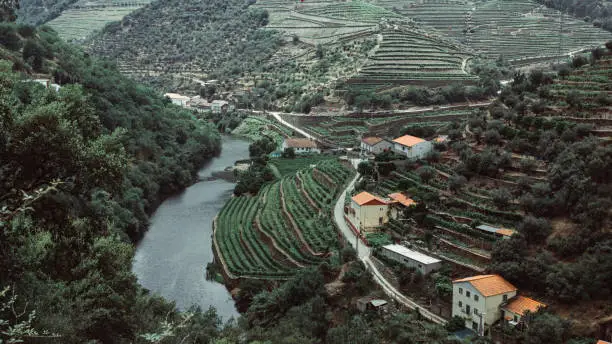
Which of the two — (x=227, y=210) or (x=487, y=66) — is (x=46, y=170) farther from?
(x=487, y=66)

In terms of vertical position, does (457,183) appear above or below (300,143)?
above

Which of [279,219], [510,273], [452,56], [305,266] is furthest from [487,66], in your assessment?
[510,273]

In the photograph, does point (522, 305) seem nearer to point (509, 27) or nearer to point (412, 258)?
point (412, 258)

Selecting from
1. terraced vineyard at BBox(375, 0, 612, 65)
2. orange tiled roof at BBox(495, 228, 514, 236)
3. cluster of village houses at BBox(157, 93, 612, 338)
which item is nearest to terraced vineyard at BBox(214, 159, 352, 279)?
cluster of village houses at BBox(157, 93, 612, 338)

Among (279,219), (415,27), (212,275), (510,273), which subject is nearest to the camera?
(510,273)

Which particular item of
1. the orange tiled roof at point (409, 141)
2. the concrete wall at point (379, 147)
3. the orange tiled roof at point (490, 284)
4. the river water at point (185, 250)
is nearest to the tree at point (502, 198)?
the orange tiled roof at point (490, 284)


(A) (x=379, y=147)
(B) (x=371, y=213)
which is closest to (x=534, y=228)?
(B) (x=371, y=213)

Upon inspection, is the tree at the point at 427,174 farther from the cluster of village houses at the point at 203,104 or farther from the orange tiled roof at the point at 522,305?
the cluster of village houses at the point at 203,104
